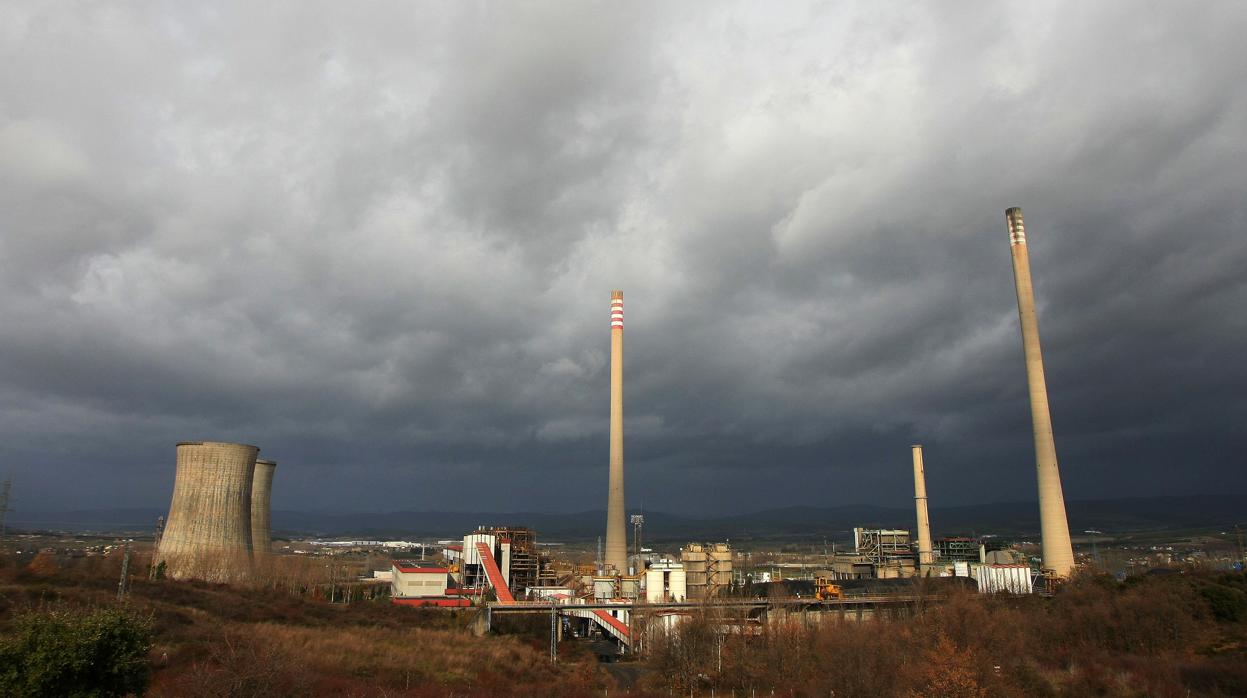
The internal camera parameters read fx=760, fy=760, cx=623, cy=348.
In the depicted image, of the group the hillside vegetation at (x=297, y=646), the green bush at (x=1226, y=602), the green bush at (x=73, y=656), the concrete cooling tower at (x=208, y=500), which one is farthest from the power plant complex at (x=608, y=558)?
the green bush at (x=73, y=656)

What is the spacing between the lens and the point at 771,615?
4762 centimetres

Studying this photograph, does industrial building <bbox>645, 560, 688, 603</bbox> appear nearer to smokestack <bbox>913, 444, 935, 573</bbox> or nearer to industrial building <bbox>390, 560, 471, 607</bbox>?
industrial building <bbox>390, 560, 471, 607</bbox>

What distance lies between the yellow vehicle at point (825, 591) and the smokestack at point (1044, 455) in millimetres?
15083

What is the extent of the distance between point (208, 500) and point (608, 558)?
30.5 meters

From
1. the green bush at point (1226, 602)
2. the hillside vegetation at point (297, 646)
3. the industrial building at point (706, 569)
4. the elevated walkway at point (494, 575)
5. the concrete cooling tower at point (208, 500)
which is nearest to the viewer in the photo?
the hillside vegetation at point (297, 646)

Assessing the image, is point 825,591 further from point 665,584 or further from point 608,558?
point 608,558

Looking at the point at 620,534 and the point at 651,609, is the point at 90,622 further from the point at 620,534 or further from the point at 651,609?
the point at 620,534

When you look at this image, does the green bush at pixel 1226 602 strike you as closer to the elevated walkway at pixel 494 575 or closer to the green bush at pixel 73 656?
the elevated walkway at pixel 494 575

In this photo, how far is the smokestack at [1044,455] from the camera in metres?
52.2

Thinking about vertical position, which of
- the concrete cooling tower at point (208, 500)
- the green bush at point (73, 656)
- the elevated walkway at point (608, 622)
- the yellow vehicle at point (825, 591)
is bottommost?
the elevated walkway at point (608, 622)

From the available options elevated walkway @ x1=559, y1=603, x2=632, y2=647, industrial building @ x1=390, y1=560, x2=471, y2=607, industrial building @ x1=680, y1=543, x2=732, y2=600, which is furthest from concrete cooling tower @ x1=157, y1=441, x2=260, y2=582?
industrial building @ x1=680, y1=543, x2=732, y2=600

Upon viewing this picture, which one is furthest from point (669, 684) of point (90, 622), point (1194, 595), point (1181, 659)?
point (1194, 595)

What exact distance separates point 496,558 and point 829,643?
95.0ft

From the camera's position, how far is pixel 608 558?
197 feet
